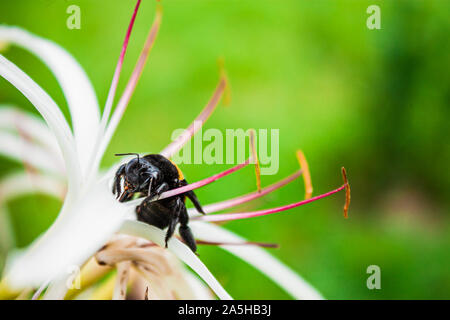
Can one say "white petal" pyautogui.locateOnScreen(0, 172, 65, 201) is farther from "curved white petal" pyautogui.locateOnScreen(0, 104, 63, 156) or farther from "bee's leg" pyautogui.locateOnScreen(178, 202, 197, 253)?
"bee's leg" pyautogui.locateOnScreen(178, 202, 197, 253)

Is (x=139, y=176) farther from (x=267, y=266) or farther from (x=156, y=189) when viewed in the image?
(x=267, y=266)

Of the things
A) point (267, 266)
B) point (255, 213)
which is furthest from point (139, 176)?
point (267, 266)

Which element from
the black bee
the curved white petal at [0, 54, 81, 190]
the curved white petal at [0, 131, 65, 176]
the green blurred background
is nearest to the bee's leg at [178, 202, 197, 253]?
the black bee

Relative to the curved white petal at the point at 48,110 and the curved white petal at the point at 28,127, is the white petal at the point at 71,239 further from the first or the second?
the curved white petal at the point at 28,127

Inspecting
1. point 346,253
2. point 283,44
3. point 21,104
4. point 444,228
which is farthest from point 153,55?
point 444,228
